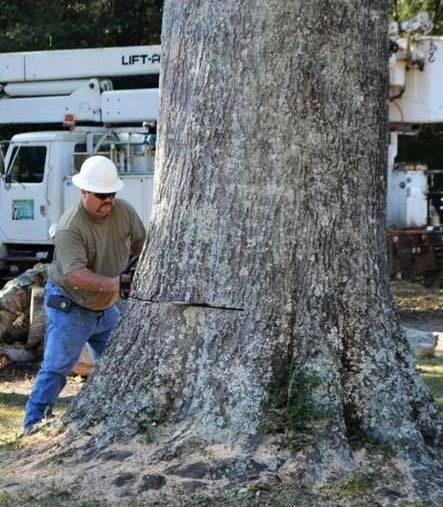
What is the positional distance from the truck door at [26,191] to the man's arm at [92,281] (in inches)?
379

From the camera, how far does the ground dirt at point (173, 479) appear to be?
432 cm

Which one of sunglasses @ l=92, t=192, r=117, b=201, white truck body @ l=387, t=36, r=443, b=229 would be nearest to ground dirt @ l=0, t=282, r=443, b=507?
sunglasses @ l=92, t=192, r=117, b=201

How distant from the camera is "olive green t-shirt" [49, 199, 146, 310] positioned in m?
5.75

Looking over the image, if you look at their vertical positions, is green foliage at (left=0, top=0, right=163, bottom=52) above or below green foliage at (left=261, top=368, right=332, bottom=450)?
above

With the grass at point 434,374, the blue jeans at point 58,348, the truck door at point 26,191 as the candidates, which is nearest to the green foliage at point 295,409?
the blue jeans at point 58,348

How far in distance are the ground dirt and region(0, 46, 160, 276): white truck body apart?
9.95m

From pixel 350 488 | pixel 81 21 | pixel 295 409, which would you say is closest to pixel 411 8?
pixel 81 21

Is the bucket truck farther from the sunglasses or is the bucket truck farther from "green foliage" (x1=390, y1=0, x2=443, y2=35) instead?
the sunglasses

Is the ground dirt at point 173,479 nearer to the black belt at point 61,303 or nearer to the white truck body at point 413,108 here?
the black belt at point 61,303

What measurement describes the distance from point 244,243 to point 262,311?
12.5 inches

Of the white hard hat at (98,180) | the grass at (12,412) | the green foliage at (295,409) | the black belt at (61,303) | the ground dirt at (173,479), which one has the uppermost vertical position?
the white hard hat at (98,180)

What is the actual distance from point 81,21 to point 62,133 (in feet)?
23.2

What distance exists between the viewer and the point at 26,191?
15.2m

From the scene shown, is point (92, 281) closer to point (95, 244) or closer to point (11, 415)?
point (95, 244)
